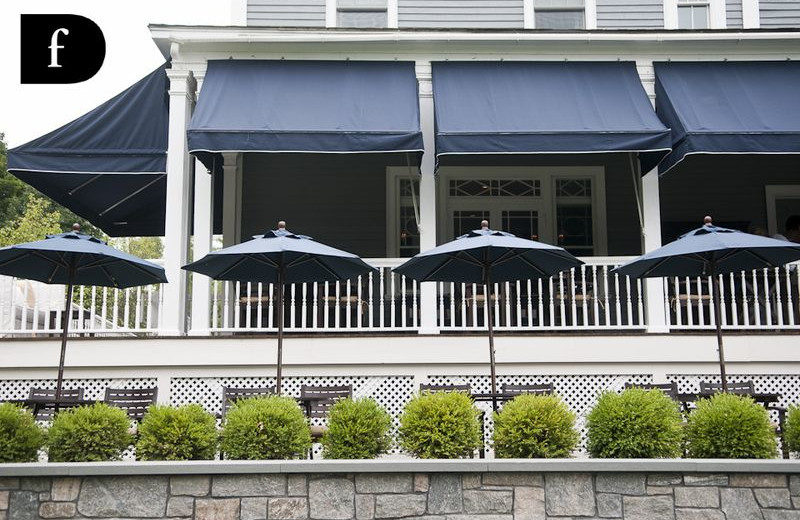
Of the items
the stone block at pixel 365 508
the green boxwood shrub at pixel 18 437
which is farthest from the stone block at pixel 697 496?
the green boxwood shrub at pixel 18 437

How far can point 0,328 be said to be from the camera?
35.9 feet

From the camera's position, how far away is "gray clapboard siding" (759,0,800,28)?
1495 centimetres

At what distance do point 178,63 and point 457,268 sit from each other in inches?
188

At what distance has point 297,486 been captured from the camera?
6805mm

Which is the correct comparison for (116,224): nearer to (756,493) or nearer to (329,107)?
(329,107)

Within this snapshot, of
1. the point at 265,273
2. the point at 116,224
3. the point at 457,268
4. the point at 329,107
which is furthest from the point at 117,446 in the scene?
the point at 116,224

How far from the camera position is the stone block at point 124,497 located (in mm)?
6762

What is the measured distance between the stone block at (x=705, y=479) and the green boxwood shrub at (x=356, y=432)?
234cm

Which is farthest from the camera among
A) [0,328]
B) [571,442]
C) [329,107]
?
[329,107]

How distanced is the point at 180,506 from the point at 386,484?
60.5 inches

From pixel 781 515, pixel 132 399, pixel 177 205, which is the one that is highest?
pixel 177 205

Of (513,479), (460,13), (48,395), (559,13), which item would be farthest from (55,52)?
(513,479)

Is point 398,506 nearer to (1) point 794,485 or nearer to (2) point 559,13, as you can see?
(1) point 794,485

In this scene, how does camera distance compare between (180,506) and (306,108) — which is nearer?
(180,506)
